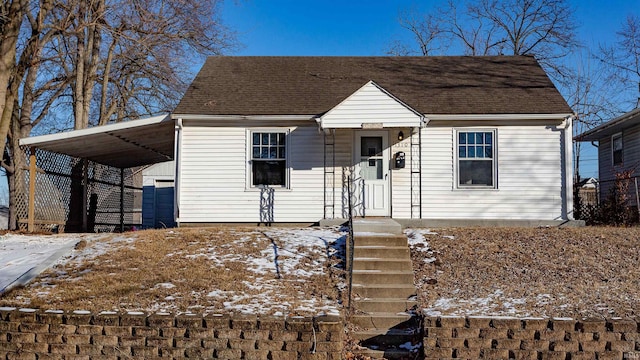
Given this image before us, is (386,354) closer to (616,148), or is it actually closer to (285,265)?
(285,265)

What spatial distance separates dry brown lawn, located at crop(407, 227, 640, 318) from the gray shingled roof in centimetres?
372

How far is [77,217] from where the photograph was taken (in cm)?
1588

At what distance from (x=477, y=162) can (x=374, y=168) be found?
246cm

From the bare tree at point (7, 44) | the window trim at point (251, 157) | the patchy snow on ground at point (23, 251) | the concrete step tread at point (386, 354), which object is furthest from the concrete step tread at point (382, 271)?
the bare tree at point (7, 44)

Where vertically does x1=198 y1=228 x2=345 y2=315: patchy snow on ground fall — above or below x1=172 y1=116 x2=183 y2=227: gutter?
below

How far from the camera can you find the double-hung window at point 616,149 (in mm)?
16547

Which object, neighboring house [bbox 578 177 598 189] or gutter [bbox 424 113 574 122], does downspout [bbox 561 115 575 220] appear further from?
neighboring house [bbox 578 177 598 189]

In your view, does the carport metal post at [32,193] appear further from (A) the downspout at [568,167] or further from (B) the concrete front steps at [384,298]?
(A) the downspout at [568,167]

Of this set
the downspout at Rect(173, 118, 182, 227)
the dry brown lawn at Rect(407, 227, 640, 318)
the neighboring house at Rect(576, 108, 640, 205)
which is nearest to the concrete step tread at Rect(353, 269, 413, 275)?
the dry brown lawn at Rect(407, 227, 640, 318)

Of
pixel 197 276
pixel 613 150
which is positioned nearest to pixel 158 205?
pixel 197 276

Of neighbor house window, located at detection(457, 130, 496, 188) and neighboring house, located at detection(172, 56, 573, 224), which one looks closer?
neighboring house, located at detection(172, 56, 573, 224)

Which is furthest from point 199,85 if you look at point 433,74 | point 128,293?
point 128,293

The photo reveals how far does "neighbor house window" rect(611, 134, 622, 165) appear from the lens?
1656cm

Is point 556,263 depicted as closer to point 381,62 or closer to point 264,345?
point 264,345
